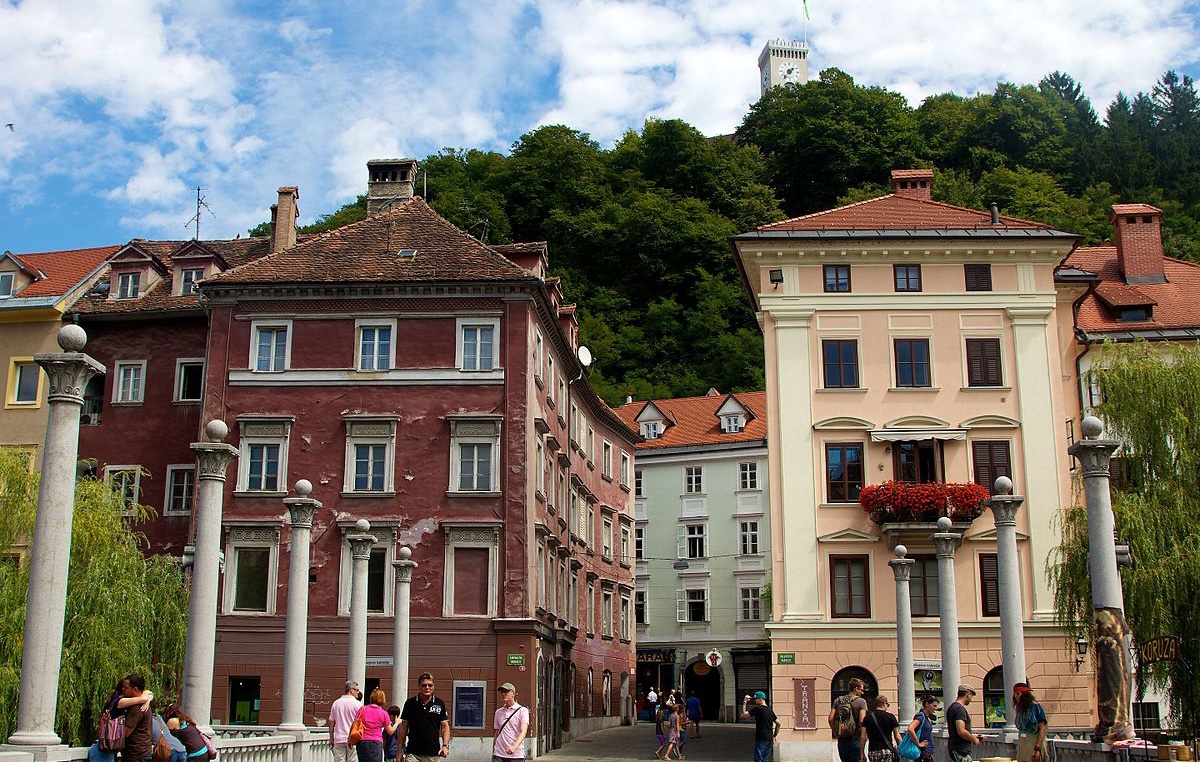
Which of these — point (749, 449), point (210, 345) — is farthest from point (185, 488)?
point (749, 449)

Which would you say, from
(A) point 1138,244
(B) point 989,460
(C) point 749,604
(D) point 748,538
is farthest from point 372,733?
(D) point 748,538

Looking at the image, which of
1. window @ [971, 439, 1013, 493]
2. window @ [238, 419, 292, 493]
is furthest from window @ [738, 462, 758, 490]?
window @ [238, 419, 292, 493]

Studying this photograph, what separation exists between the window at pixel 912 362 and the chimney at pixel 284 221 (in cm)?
1988

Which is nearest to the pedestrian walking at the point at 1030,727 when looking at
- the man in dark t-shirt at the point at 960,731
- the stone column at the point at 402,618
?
the man in dark t-shirt at the point at 960,731

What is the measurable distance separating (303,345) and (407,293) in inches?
136

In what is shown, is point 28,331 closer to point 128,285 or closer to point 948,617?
point 128,285

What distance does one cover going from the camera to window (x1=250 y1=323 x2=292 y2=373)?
37312 millimetres

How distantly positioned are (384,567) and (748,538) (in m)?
27.3

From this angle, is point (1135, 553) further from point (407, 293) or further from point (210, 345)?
point (210, 345)

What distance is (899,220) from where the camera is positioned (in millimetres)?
38250

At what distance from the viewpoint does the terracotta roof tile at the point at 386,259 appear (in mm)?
37125

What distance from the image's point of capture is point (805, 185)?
296ft

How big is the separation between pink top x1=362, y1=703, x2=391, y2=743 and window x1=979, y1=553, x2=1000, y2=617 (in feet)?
70.1

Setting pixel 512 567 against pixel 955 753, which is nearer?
pixel 955 753
